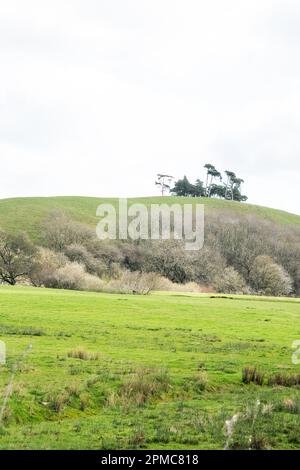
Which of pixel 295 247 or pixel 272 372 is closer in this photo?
pixel 272 372

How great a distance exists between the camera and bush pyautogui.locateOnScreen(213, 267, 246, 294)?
114 metres

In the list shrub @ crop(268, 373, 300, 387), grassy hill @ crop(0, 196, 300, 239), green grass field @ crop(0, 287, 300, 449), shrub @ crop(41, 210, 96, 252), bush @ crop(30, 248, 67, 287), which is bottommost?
shrub @ crop(268, 373, 300, 387)

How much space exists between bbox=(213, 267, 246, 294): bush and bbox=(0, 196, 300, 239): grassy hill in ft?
112

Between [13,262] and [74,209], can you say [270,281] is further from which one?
[74,209]

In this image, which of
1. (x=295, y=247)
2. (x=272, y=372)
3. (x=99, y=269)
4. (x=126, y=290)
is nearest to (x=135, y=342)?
(x=272, y=372)

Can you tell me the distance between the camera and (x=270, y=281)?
119 meters

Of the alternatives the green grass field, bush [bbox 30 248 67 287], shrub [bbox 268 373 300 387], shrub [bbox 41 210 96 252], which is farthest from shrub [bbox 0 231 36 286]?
shrub [bbox 268 373 300 387]

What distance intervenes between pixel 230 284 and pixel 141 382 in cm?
9353

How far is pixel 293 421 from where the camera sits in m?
18.9

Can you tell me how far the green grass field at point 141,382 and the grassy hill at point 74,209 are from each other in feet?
295

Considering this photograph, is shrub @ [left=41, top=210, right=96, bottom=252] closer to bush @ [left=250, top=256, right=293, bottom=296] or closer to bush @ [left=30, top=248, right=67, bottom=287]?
bush @ [left=30, top=248, right=67, bottom=287]

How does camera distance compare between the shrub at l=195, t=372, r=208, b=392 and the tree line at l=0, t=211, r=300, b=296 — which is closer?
the shrub at l=195, t=372, r=208, b=392

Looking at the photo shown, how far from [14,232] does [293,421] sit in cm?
11010
